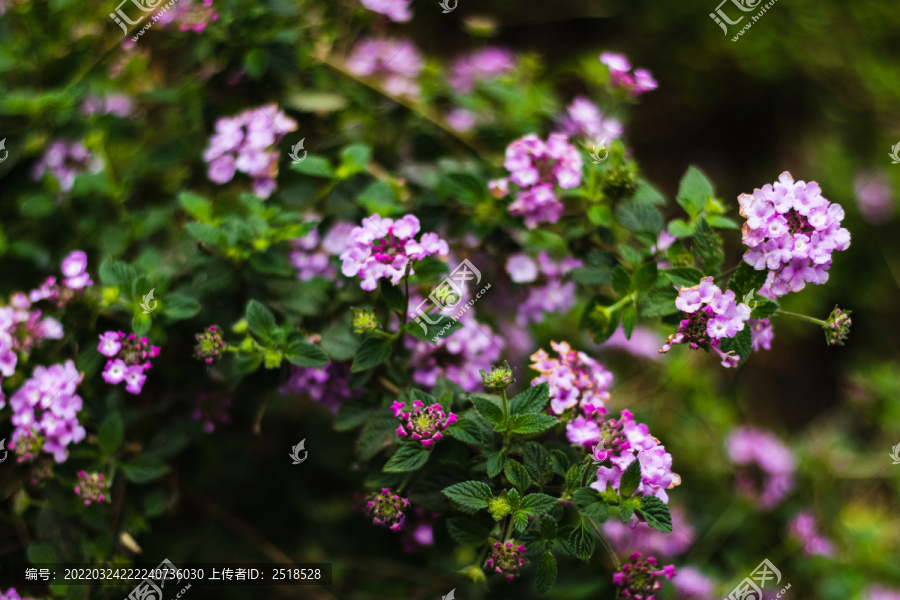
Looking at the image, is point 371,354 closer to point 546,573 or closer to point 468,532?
point 468,532

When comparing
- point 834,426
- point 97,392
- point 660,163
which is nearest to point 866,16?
point 660,163

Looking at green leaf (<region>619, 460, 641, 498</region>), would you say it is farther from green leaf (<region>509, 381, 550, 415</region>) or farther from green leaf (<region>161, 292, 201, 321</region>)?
green leaf (<region>161, 292, 201, 321</region>)

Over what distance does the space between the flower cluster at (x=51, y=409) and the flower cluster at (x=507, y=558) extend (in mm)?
959

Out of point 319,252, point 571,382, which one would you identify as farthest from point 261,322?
point 571,382

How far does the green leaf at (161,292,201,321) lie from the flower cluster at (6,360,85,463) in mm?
247

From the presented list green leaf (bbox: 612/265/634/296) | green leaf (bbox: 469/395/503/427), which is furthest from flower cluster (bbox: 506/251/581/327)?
green leaf (bbox: 469/395/503/427)

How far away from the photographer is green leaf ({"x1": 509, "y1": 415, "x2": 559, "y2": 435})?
1.27 meters

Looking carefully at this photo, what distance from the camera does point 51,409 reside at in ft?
4.66

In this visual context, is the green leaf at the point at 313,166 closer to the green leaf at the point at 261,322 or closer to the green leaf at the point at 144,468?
the green leaf at the point at 261,322

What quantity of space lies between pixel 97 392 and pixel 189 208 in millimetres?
→ 552

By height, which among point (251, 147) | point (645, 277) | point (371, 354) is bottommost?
point (371, 354)

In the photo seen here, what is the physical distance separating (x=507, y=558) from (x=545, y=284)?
790 millimetres

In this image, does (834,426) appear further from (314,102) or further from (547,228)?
(314,102)

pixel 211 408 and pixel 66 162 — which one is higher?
pixel 66 162
